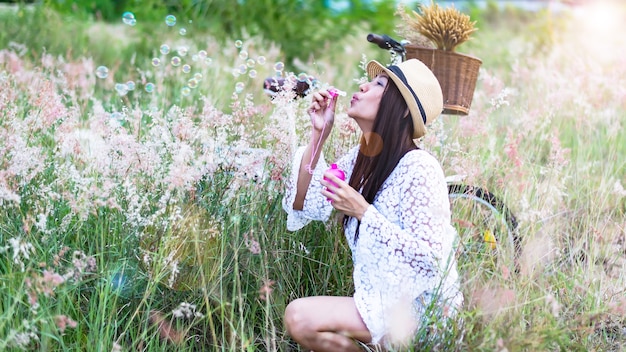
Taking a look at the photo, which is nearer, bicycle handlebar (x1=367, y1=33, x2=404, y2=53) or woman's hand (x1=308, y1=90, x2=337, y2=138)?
woman's hand (x1=308, y1=90, x2=337, y2=138)

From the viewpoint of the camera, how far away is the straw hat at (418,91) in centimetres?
325

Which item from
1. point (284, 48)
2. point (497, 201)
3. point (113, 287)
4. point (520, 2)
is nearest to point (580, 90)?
point (497, 201)

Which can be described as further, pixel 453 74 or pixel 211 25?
pixel 211 25

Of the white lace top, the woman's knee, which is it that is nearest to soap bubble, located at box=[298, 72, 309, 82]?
the white lace top

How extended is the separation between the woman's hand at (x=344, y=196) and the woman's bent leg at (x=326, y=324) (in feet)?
1.28

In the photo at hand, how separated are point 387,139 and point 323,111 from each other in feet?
1.29

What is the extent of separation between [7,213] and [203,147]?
98 centimetres

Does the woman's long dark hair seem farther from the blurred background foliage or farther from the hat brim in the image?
the blurred background foliage

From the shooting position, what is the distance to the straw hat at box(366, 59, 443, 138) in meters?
3.25

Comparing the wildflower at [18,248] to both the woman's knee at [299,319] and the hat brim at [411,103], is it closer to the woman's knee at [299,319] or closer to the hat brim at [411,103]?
the woman's knee at [299,319]

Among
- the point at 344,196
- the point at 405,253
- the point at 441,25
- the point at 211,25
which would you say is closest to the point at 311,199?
the point at 344,196

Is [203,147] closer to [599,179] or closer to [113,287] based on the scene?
[113,287]

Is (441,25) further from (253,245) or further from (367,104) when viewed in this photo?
(253,245)

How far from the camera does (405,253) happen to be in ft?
10.0
